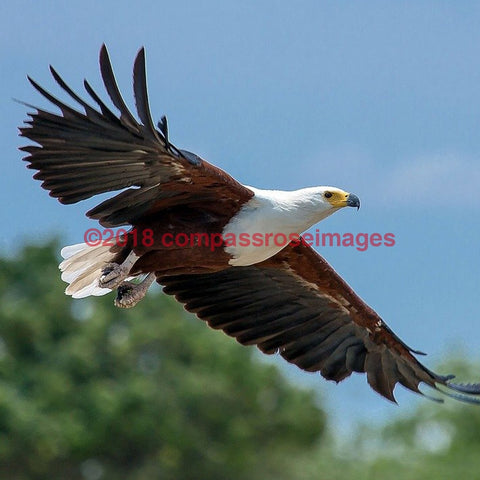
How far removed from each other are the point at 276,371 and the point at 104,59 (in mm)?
16307

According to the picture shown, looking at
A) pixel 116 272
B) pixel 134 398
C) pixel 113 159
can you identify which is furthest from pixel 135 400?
pixel 113 159

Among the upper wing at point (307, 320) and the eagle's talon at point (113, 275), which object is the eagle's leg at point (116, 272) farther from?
the upper wing at point (307, 320)

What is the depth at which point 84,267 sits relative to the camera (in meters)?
8.72

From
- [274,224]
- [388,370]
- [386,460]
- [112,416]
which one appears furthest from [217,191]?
[386,460]

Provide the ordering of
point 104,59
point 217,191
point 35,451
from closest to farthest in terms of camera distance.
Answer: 1. point 104,59
2. point 217,191
3. point 35,451

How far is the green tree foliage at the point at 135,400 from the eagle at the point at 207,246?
41.0 ft

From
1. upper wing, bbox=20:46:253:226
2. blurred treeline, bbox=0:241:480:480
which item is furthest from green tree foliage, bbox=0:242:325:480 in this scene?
upper wing, bbox=20:46:253:226

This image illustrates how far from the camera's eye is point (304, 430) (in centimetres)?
2247

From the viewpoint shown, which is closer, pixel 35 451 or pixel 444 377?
pixel 444 377

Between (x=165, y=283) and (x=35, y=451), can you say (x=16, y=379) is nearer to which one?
(x=35, y=451)

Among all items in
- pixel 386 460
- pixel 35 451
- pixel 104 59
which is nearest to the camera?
pixel 104 59

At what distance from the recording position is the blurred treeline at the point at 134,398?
21562mm

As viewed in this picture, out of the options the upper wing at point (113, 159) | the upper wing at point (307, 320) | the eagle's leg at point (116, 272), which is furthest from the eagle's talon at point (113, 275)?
the upper wing at point (307, 320)

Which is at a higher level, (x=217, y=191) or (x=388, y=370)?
(x=217, y=191)
